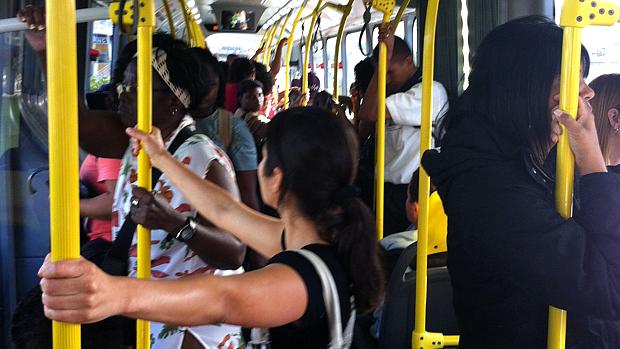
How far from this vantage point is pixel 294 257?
1292 millimetres

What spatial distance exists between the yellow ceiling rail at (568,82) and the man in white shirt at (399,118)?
1.84m

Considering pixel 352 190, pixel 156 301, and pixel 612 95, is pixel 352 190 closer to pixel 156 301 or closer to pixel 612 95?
pixel 156 301

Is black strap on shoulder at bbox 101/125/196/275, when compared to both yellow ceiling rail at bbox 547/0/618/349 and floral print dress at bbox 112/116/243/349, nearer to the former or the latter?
floral print dress at bbox 112/116/243/349

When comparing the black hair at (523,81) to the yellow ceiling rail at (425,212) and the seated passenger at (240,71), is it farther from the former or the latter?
the seated passenger at (240,71)

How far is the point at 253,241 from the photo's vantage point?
182 cm

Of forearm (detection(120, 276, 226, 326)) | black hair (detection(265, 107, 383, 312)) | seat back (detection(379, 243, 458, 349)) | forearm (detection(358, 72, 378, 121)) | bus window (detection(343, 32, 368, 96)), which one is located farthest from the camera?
bus window (detection(343, 32, 368, 96))

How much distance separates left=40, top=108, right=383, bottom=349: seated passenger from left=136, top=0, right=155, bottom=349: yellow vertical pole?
41 millimetres

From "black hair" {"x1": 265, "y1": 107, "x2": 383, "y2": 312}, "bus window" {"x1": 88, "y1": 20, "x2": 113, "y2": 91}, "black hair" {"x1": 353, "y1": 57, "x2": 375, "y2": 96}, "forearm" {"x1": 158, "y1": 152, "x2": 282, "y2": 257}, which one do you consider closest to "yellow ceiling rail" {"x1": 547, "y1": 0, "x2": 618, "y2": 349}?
"black hair" {"x1": 265, "y1": 107, "x2": 383, "y2": 312}

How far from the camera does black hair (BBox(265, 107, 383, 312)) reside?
1.40 meters

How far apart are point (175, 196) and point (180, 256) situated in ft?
0.52

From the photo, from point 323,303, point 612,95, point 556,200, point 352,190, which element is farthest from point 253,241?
point 612,95

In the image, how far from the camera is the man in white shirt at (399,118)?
3.28 metres

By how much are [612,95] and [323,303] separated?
152cm

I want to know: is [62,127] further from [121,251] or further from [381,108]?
[381,108]
